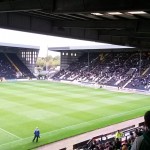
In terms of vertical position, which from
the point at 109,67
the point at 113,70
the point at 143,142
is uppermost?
the point at 109,67

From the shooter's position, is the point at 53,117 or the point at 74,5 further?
the point at 53,117

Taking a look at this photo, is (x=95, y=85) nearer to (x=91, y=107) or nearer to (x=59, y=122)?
(x=91, y=107)

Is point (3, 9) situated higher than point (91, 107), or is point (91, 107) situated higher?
point (3, 9)

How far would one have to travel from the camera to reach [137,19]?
14953 millimetres

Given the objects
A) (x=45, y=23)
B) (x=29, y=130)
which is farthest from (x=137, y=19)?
(x=29, y=130)

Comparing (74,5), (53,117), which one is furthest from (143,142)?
(53,117)

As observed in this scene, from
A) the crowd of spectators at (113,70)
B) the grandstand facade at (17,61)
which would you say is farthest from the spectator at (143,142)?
the grandstand facade at (17,61)

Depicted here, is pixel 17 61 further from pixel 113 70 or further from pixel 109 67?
pixel 113 70

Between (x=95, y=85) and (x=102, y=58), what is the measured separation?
16.0 meters

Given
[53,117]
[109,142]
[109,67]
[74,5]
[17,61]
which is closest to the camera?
[74,5]

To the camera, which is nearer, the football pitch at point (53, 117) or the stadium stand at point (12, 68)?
the football pitch at point (53, 117)

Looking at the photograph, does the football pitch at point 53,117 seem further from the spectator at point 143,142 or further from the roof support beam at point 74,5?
the spectator at point 143,142

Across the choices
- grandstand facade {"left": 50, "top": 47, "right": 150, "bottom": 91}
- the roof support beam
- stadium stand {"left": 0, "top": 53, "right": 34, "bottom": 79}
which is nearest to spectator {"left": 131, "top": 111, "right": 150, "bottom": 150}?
the roof support beam

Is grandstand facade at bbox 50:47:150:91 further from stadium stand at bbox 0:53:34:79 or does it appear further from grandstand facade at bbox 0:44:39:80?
stadium stand at bbox 0:53:34:79
